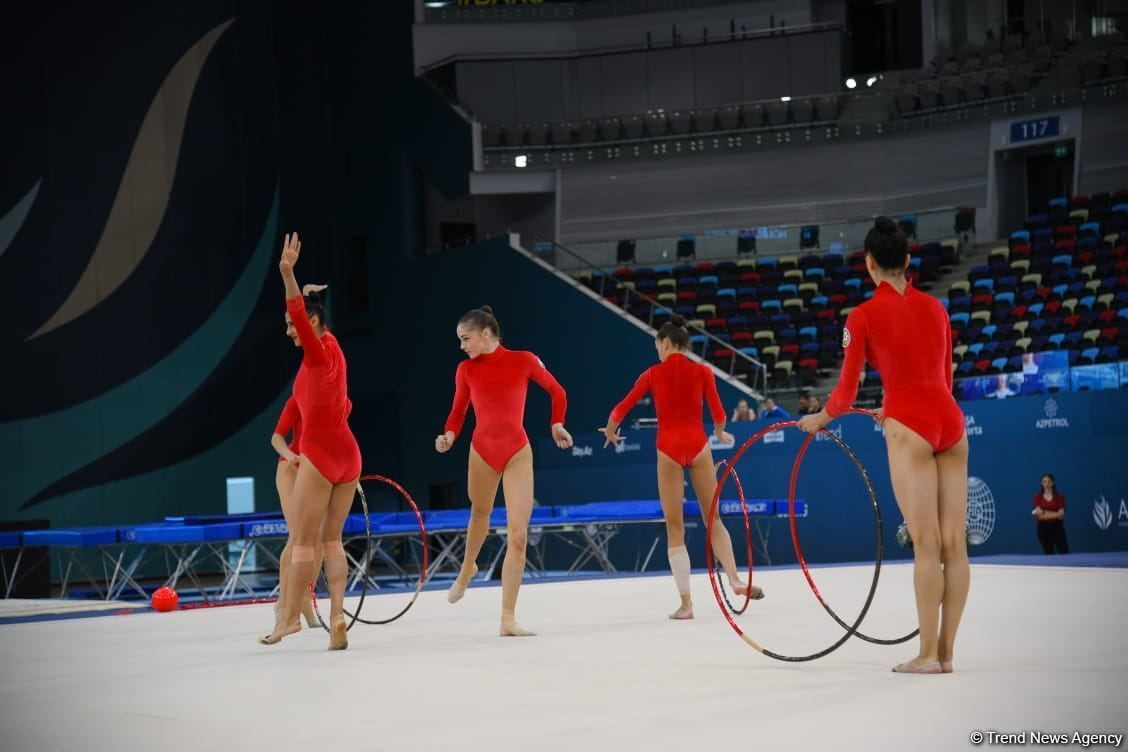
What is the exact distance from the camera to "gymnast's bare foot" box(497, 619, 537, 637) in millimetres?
7793

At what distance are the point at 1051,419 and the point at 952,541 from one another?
39.9ft

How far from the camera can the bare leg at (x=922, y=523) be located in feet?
17.9

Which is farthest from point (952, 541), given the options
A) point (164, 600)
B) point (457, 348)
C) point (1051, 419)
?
point (457, 348)

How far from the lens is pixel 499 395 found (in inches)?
328

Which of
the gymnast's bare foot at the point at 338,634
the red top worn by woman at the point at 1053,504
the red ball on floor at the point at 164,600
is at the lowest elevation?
the red ball on floor at the point at 164,600

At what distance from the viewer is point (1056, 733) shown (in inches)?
150

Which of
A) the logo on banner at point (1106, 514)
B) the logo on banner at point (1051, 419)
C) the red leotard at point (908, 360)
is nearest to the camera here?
the red leotard at point (908, 360)

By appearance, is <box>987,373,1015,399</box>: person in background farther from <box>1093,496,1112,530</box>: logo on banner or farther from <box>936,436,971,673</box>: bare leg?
<box>936,436,971,673</box>: bare leg

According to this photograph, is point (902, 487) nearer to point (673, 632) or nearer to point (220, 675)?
point (673, 632)

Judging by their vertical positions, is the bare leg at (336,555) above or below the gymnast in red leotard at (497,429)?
below

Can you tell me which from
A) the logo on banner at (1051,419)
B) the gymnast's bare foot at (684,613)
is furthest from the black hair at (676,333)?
the logo on banner at (1051,419)

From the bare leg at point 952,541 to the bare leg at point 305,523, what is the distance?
3.40 metres

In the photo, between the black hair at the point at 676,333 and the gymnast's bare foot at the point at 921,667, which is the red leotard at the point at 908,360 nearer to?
the gymnast's bare foot at the point at 921,667

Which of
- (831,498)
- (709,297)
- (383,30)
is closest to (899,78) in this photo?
(709,297)
